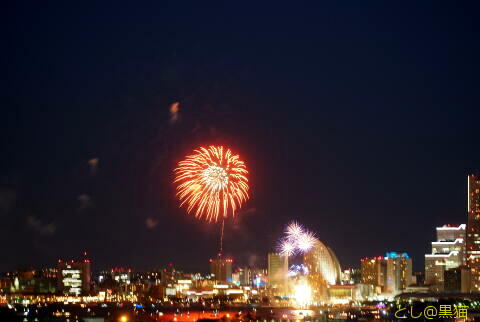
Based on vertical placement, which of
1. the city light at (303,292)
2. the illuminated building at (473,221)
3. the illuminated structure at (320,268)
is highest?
the illuminated building at (473,221)

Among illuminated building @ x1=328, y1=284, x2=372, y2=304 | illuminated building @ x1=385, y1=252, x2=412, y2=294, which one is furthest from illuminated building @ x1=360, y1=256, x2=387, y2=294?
illuminated building @ x1=328, y1=284, x2=372, y2=304

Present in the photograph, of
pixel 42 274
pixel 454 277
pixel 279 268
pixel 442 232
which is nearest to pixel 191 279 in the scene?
pixel 279 268

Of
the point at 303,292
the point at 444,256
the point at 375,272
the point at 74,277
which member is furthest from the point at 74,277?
the point at 444,256

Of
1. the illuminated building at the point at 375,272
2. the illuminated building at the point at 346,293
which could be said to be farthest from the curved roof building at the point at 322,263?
the illuminated building at the point at 375,272

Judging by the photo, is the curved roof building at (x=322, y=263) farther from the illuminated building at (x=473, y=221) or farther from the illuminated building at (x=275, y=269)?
the illuminated building at (x=275, y=269)

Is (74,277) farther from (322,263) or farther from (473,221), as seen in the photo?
(473,221)
